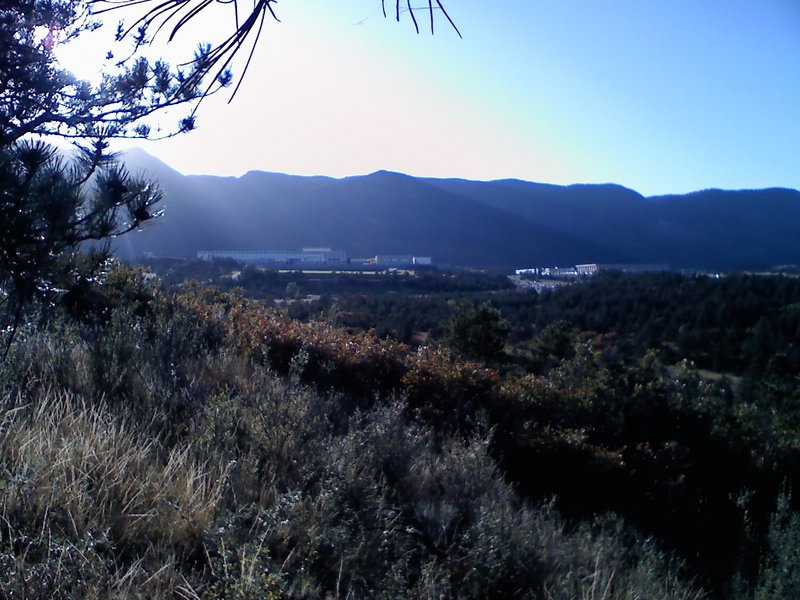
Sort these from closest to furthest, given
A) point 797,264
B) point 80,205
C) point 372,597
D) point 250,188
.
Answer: point 372,597 < point 80,205 < point 250,188 < point 797,264

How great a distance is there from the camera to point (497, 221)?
1869 inches

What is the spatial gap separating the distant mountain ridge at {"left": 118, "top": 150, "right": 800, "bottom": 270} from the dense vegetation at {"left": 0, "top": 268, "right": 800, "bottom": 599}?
17.3m

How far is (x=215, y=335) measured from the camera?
8.07m

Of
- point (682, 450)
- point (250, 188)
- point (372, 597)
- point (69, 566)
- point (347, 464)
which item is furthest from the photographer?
point (250, 188)

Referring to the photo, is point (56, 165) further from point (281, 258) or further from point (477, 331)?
point (281, 258)

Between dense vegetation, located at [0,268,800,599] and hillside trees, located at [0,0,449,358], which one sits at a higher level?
hillside trees, located at [0,0,449,358]

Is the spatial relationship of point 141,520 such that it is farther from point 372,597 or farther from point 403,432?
point 403,432

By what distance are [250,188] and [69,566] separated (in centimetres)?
3040

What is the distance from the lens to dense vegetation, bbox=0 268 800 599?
3110 millimetres

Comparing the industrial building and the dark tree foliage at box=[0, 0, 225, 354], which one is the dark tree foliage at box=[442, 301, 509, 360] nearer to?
the industrial building

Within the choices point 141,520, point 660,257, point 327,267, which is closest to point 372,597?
point 141,520

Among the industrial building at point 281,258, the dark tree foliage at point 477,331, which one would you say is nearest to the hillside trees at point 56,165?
the dark tree foliage at point 477,331

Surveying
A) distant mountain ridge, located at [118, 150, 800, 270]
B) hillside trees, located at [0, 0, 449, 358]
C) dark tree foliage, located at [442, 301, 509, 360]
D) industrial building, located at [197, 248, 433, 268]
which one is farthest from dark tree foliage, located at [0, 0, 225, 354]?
distant mountain ridge, located at [118, 150, 800, 270]

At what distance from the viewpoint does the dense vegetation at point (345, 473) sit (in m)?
3.11
